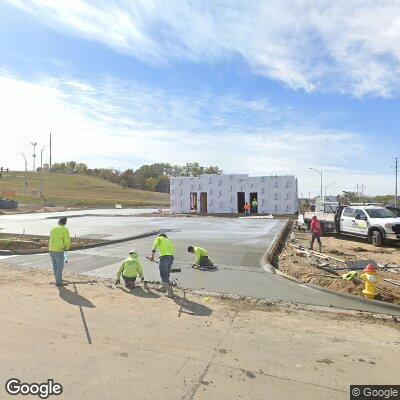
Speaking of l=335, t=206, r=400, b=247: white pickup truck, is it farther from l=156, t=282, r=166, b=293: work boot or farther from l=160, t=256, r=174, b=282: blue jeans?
l=160, t=256, r=174, b=282: blue jeans

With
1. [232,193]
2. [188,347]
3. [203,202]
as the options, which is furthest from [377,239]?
[203,202]

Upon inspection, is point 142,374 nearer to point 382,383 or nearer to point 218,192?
point 382,383

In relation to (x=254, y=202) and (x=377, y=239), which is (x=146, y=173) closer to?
(x=254, y=202)

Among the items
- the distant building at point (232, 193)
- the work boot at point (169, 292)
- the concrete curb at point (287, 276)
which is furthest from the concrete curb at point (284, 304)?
the distant building at point (232, 193)

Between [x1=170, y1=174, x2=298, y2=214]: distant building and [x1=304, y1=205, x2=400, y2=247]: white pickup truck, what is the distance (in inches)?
881

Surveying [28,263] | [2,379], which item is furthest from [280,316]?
[28,263]

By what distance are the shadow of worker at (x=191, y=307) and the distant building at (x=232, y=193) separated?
37.7m

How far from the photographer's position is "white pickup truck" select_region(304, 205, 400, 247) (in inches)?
692

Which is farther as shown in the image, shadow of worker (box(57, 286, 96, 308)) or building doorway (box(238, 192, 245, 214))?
building doorway (box(238, 192, 245, 214))

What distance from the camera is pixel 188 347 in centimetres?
577

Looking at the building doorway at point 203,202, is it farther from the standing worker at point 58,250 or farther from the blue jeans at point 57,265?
the blue jeans at point 57,265

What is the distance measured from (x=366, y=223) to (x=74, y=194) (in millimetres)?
81118

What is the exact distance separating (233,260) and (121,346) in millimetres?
8224

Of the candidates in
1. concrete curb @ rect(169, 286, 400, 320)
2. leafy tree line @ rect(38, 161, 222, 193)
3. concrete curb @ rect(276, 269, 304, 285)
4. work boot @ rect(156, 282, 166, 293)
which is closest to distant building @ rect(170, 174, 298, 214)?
concrete curb @ rect(276, 269, 304, 285)
